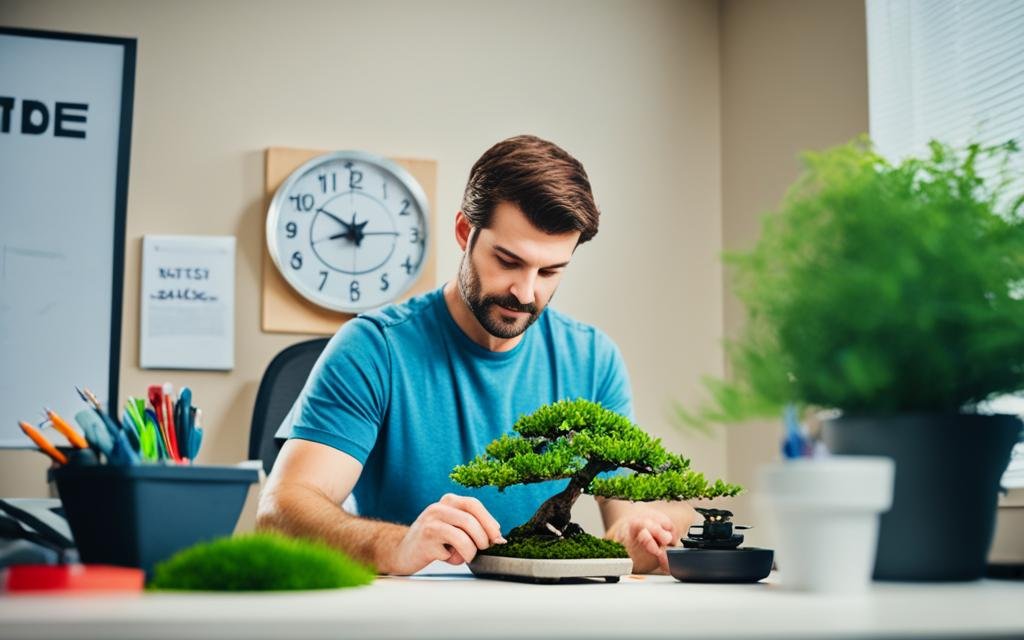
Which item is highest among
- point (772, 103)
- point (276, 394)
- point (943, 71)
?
point (772, 103)

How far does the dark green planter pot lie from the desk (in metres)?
0.05

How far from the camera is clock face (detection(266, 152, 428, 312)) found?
2840mm

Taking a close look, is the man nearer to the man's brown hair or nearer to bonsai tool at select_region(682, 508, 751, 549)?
the man's brown hair

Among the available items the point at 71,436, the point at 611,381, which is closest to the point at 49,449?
the point at 71,436

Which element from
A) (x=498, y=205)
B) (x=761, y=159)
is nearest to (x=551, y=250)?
(x=498, y=205)

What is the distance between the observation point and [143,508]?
2.67 feet

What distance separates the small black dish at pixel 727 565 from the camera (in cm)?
98

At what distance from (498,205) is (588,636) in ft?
4.28

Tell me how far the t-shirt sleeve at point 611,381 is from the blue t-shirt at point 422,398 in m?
0.07

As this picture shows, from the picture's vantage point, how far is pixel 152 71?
112 inches

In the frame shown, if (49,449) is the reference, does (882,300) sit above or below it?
above

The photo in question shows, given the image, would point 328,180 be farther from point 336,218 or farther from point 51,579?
point 51,579

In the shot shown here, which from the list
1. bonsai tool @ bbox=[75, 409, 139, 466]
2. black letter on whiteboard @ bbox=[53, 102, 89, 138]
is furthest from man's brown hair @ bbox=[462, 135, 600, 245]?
black letter on whiteboard @ bbox=[53, 102, 89, 138]

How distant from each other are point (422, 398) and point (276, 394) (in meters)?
0.63
